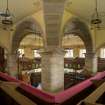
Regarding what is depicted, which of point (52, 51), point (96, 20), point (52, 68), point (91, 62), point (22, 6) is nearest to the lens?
point (96, 20)

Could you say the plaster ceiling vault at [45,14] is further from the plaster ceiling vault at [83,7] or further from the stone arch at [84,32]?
the stone arch at [84,32]

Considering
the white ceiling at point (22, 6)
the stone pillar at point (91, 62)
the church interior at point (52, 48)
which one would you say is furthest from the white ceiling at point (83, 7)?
the stone pillar at point (91, 62)

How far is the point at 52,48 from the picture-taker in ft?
24.1

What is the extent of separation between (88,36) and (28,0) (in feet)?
17.4

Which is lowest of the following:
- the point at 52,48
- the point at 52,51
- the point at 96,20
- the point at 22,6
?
the point at 52,51

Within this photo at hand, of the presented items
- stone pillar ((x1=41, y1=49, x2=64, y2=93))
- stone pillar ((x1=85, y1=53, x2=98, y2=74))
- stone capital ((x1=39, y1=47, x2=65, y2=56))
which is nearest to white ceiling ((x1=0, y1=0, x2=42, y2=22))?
stone capital ((x1=39, y1=47, x2=65, y2=56))

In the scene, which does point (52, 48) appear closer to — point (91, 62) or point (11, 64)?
point (11, 64)

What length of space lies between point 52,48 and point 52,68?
725 mm

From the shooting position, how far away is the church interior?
2225 mm

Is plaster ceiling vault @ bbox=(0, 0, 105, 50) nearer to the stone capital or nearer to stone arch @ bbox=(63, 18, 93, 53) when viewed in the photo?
the stone capital

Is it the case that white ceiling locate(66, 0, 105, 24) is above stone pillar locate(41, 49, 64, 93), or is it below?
above

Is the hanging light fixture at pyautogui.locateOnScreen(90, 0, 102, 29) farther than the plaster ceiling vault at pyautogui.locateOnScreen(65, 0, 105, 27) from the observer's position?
No

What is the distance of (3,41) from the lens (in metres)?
11.9

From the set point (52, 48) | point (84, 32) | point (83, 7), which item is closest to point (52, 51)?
point (52, 48)
